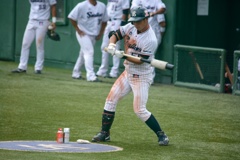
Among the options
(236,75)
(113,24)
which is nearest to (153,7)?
(113,24)

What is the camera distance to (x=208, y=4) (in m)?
18.0

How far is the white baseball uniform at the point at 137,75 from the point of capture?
397 inches

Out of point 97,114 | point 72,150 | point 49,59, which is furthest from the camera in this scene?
point 49,59

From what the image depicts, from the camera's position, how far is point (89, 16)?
57.6ft

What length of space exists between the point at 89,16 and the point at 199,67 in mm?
2766

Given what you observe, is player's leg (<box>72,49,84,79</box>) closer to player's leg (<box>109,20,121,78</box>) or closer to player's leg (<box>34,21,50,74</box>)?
player's leg (<box>109,20,121,78</box>)

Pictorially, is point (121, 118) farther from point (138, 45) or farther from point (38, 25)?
point (38, 25)

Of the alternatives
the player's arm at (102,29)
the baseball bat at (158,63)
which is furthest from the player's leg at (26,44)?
the baseball bat at (158,63)

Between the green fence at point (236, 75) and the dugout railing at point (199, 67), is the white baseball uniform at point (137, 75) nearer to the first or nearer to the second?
the green fence at point (236, 75)

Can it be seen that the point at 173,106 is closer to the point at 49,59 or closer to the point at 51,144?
the point at 51,144

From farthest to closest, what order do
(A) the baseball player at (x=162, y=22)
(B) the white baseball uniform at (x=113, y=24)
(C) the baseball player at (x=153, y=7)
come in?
(B) the white baseball uniform at (x=113, y=24) → (A) the baseball player at (x=162, y=22) → (C) the baseball player at (x=153, y=7)

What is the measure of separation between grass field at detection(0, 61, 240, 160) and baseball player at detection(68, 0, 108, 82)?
20.8 inches

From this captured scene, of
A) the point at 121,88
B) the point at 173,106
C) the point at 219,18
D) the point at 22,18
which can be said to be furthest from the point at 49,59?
the point at 121,88

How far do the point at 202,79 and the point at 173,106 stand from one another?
2698mm
